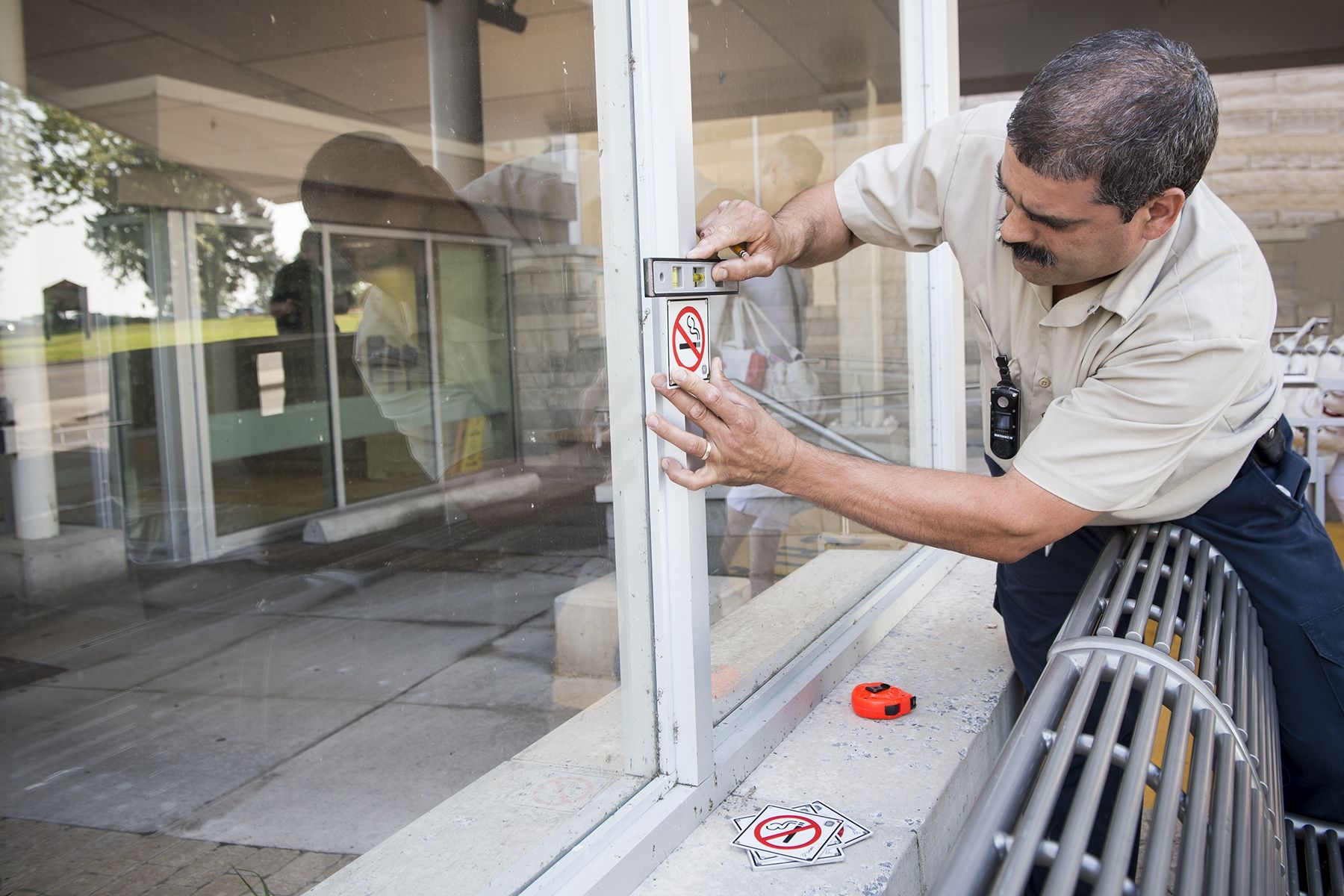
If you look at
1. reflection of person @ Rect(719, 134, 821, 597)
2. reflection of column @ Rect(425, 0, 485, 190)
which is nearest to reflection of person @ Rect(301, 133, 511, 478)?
reflection of column @ Rect(425, 0, 485, 190)

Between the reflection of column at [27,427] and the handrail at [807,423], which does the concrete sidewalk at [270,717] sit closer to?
the reflection of column at [27,427]

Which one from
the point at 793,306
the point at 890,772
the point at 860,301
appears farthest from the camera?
the point at 793,306

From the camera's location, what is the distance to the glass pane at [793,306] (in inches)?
93.1

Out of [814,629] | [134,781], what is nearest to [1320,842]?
[814,629]

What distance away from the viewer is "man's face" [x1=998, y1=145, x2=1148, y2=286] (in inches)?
60.7

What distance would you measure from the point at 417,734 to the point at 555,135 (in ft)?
6.96

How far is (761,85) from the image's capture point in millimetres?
2770

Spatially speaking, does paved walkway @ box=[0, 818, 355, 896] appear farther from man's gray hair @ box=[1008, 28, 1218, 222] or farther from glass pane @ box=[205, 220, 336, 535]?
glass pane @ box=[205, 220, 336, 535]

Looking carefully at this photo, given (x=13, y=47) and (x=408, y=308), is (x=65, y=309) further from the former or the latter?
(x=408, y=308)

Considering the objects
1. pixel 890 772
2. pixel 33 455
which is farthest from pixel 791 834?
pixel 33 455

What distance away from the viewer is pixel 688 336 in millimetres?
1576

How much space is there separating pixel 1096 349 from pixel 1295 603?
23.4 inches

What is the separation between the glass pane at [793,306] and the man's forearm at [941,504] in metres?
0.49

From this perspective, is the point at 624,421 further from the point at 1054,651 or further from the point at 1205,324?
the point at 1205,324
